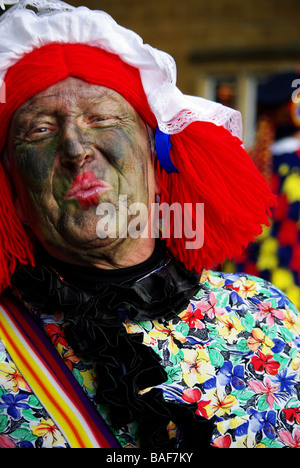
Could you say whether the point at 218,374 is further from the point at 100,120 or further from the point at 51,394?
the point at 100,120

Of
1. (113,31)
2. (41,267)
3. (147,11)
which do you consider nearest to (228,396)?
(41,267)

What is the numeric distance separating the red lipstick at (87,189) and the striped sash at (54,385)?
418 mm

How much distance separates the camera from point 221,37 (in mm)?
6863

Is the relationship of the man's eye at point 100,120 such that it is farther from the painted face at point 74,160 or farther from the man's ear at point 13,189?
the man's ear at point 13,189

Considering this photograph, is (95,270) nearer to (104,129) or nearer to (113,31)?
(104,129)

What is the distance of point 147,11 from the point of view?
695 cm

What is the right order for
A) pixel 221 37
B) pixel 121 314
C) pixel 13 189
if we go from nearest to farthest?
pixel 121 314, pixel 13 189, pixel 221 37

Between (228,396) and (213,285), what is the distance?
40 cm

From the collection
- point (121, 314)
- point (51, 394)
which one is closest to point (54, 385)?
point (51, 394)

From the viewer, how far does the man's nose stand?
6.12ft

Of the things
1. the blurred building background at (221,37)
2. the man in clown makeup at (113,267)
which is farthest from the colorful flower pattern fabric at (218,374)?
the blurred building background at (221,37)

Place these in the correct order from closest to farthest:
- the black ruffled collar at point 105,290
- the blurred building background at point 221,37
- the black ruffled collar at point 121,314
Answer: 1. the black ruffled collar at point 121,314
2. the black ruffled collar at point 105,290
3. the blurred building background at point 221,37

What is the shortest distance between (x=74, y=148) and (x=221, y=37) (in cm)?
541

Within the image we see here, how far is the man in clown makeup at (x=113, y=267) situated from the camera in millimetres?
1861
